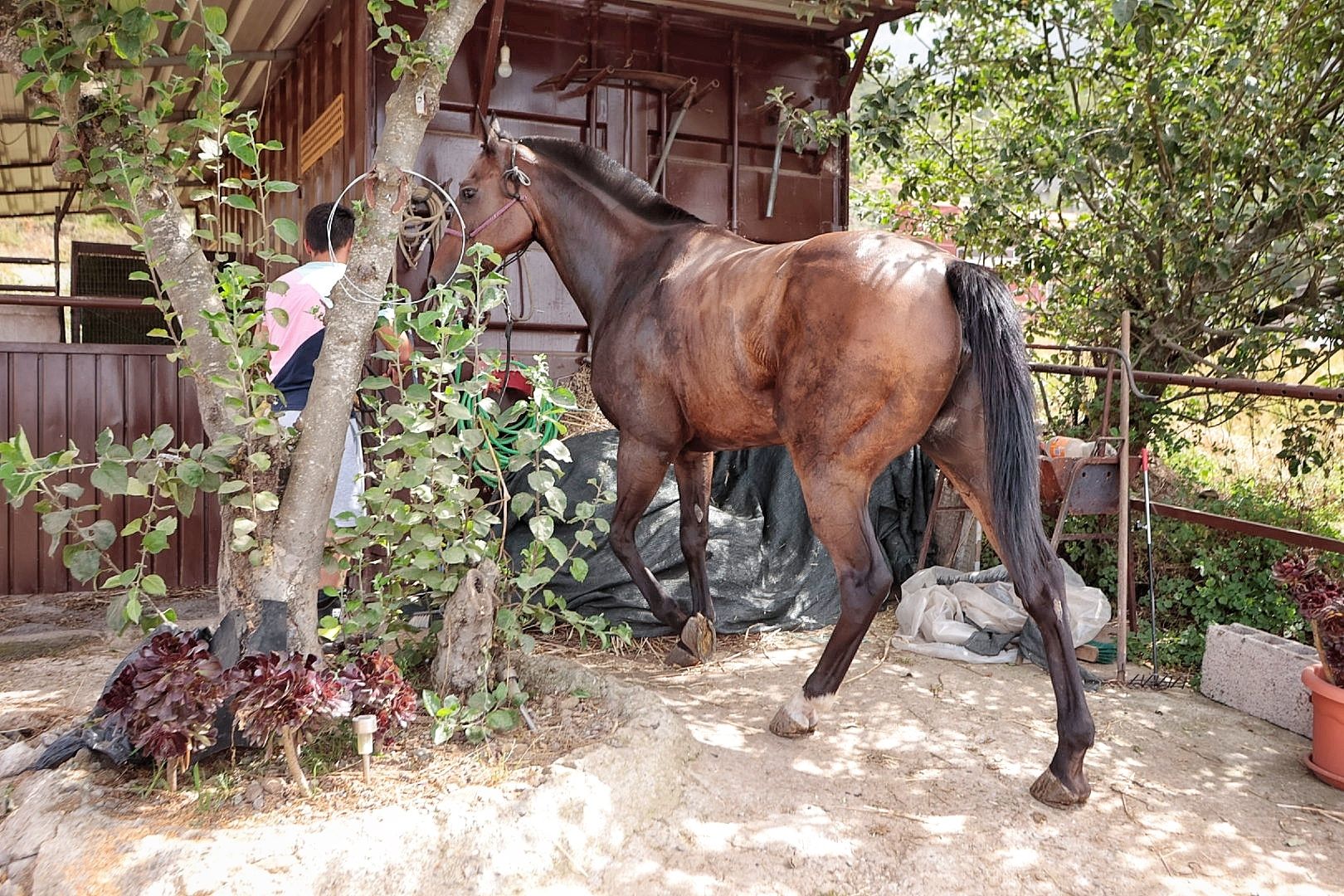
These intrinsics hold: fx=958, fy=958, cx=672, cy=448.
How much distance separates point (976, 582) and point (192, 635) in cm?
370

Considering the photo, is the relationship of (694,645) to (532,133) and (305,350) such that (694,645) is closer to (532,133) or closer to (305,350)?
(305,350)

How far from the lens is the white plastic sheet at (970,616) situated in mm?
4430

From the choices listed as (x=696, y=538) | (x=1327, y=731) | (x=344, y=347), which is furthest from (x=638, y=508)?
(x=1327, y=731)

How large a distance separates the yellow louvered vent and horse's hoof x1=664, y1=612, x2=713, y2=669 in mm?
4018

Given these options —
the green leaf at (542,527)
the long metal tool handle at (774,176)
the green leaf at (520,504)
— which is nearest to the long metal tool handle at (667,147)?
the long metal tool handle at (774,176)

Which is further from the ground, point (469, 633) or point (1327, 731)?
point (469, 633)

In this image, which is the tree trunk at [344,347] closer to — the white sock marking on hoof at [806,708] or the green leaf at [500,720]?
the green leaf at [500,720]

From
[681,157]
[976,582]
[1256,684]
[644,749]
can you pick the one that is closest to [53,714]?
[644,749]

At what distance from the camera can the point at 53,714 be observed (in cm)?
307

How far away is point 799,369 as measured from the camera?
322 centimetres

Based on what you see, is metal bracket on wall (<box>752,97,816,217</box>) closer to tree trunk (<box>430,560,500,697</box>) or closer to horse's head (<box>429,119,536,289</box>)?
horse's head (<box>429,119,536,289</box>)

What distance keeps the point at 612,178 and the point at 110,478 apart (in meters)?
2.59

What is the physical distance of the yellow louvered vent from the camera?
6238 millimetres

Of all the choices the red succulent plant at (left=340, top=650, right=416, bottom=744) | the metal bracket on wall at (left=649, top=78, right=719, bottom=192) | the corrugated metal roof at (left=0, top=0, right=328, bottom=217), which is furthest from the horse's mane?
the red succulent plant at (left=340, top=650, right=416, bottom=744)
